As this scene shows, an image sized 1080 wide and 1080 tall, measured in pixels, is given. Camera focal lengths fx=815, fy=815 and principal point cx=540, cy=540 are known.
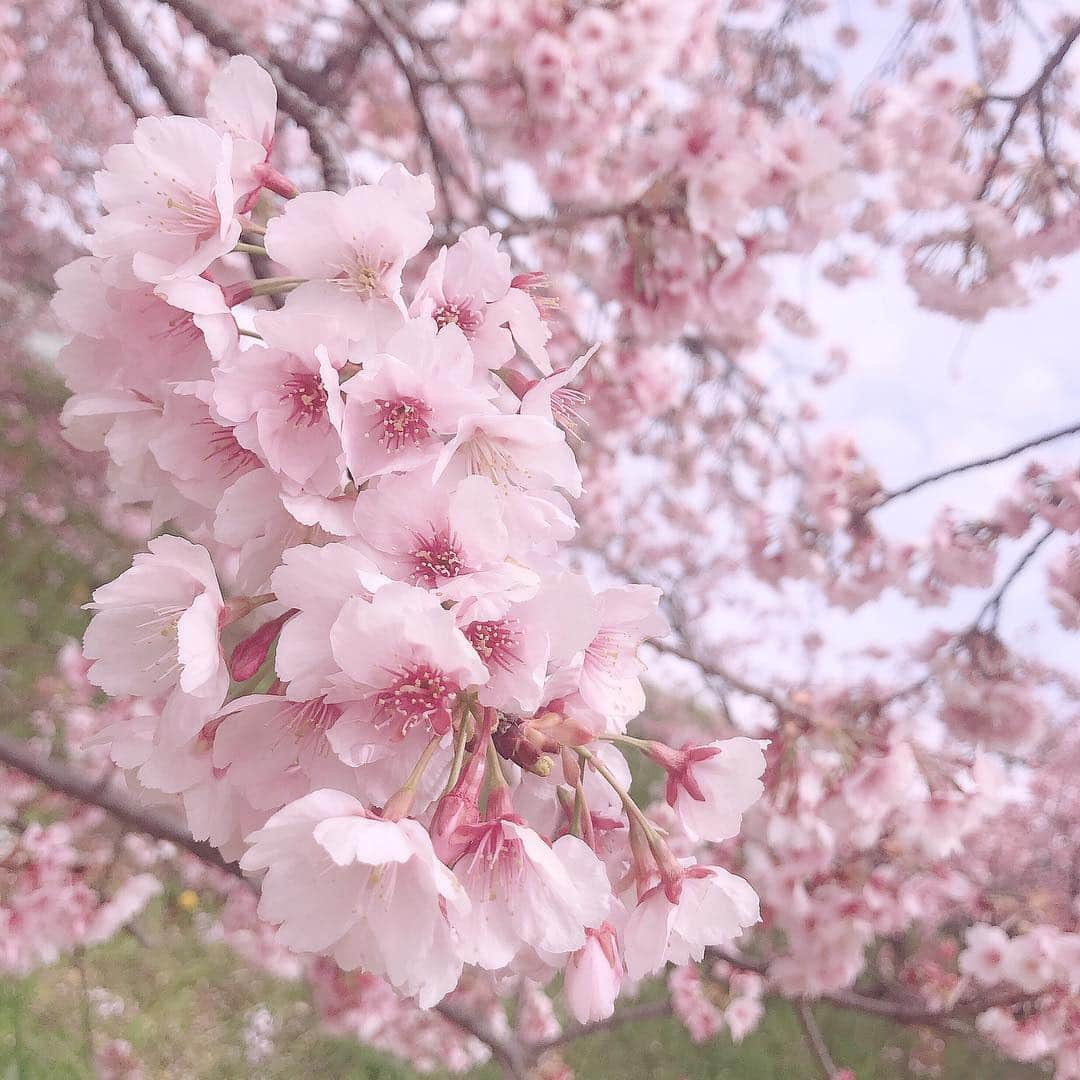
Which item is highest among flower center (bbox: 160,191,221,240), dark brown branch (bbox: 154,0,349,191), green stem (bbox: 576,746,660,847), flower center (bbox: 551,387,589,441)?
dark brown branch (bbox: 154,0,349,191)

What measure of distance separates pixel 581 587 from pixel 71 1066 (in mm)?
3217

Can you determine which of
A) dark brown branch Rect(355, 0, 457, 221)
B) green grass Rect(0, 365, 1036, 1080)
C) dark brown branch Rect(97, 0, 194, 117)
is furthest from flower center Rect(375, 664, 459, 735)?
green grass Rect(0, 365, 1036, 1080)

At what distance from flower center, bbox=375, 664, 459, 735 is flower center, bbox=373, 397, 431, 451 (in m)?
0.20

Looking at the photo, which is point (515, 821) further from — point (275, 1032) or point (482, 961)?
point (275, 1032)

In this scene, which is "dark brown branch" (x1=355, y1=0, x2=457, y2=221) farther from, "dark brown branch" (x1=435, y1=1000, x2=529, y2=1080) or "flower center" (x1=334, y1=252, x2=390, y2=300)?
"dark brown branch" (x1=435, y1=1000, x2=529, y2=1080)

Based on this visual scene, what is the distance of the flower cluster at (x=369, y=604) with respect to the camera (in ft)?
2.07

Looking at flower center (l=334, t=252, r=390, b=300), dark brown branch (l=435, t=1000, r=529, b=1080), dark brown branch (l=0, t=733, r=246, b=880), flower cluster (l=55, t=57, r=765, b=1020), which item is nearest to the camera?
flower cluster (l=55, t=57, r=765, b=1020)

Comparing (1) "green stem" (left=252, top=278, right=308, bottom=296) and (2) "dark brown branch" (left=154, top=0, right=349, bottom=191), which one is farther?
(2) "dark brown branch" (left=154, top=0, right=349, bottom=191)

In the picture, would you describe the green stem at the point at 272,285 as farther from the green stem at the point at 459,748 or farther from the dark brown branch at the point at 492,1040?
the dark brown branch at the point at 492,1040

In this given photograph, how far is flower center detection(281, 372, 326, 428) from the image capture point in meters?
0.72

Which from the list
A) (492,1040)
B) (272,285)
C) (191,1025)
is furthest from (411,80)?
(191,1025)

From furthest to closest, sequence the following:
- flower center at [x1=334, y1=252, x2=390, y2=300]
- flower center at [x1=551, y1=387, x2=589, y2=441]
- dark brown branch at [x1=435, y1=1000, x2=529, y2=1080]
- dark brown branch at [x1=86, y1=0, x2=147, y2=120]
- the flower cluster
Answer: dark brown branch at [x1=435, y1=1000, x2=529, y2=1080] → dark brown branch at [x1=86, y1=0, x2=147, y2=120] → flower center at [x1=551, y1=387, x2=589, y2=441] → flower center at [x1=334, y1=252, x2=390, y2=300] → the flower cluster

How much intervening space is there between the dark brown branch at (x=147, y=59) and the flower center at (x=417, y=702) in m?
1.09

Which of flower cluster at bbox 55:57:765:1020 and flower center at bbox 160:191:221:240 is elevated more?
flower center at bbox 160:191:221:240
